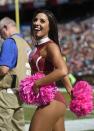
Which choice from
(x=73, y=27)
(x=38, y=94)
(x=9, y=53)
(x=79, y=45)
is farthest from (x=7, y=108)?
(x=73, y=27)

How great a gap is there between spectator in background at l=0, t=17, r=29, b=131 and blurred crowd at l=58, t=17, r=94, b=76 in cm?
1593

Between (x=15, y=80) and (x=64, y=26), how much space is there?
2579 cm

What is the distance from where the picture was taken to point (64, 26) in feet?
107

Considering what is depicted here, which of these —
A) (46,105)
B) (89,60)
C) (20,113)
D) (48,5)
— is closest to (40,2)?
(48,5)

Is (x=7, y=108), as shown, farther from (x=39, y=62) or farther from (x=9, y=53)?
(x=39, y=62)

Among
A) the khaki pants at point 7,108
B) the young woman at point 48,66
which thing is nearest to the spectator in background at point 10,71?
the khaki pants at point 7,108

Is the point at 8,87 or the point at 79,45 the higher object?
the point at 8,87

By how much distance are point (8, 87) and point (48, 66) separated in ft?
5.75

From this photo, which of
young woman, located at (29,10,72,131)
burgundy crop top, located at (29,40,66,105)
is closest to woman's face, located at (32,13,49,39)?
young woman, located at (29,10,72,131)

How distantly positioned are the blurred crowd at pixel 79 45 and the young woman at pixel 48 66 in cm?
1762

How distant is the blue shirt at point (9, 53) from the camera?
22.3 feet

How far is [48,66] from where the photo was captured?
5.41 metres

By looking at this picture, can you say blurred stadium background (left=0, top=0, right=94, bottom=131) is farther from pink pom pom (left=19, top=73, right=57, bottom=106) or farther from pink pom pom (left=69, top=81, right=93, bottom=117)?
pink pom pom (left=19, top=73, right=57, bottom=106)

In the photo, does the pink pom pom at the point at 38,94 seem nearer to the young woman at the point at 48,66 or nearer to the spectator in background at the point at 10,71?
the young woman at the point at 48,66
